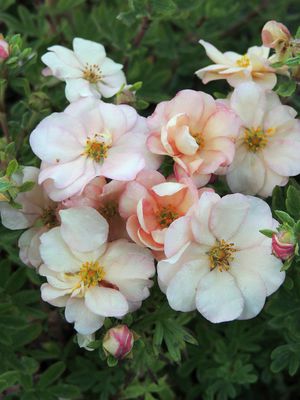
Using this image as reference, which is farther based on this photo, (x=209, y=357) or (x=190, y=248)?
(x=209, y=357)

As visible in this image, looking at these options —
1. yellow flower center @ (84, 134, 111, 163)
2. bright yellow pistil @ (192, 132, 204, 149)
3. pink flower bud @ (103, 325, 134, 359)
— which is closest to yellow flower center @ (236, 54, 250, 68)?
bright yellow pistil @ (192, 132, 204, 149)

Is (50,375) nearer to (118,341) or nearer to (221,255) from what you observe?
(118,341)

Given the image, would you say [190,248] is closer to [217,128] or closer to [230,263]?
[230,263]

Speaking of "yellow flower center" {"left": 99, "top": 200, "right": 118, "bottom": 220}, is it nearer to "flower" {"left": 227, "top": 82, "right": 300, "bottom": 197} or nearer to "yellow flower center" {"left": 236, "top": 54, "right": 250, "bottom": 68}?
"flower" {"left": 227, "top": 82, "right": 300, "bottom": 197}

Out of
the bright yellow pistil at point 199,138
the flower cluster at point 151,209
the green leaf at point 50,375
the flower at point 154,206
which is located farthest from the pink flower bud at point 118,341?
the green leaf at point 50,375

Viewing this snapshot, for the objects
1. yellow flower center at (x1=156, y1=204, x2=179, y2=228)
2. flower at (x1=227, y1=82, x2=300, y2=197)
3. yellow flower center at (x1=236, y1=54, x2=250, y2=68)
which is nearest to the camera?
yellow flower center at (x1=156, y1=204, x2=179, y2=228)

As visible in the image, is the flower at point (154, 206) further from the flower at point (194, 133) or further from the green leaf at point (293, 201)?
the green leaf at point (293, 201)

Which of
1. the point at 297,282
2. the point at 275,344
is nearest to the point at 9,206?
the point at 297,282
